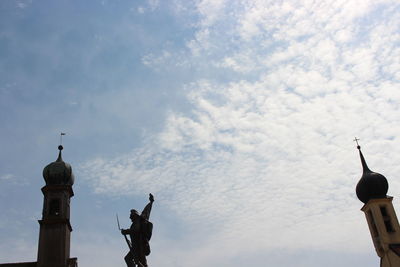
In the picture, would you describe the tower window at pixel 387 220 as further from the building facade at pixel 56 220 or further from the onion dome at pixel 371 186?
the building facade at pixel 56 220

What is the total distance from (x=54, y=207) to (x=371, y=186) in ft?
107

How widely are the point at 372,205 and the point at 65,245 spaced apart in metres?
31.2

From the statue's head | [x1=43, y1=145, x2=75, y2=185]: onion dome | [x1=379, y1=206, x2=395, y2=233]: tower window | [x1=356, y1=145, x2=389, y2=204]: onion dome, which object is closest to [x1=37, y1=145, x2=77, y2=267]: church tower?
[x1=43, y1=145, x2=75, y2=185]: onion dome

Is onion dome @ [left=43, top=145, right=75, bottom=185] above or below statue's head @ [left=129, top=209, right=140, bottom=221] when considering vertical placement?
above

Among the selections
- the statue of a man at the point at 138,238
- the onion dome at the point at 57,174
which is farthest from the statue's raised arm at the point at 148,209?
the onion dome at the point at 57,174

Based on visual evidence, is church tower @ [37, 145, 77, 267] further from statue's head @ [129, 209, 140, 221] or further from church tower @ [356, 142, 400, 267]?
church tower @ [356, 142, 400, 267]

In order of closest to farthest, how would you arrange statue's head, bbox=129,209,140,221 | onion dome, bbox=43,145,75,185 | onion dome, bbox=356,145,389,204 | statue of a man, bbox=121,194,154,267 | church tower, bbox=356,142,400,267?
statue of a man, bbox=121,194,154,267 → statue's head, bbox=129,209,140,221 → onion dome, bbox=43,145,75,185 → church tower, bbox=356,142,400,267 → onion dome, bbox=356,145,389,204

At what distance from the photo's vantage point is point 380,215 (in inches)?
1998

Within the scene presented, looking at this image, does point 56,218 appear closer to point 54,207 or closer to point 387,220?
point 54,207

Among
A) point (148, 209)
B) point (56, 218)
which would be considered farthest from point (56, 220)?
point (148, 209)

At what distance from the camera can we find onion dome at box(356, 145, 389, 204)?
5231 centimetres

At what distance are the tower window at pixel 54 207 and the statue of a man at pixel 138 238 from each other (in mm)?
30575

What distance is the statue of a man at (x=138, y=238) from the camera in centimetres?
1391

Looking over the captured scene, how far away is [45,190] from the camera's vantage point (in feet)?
143
